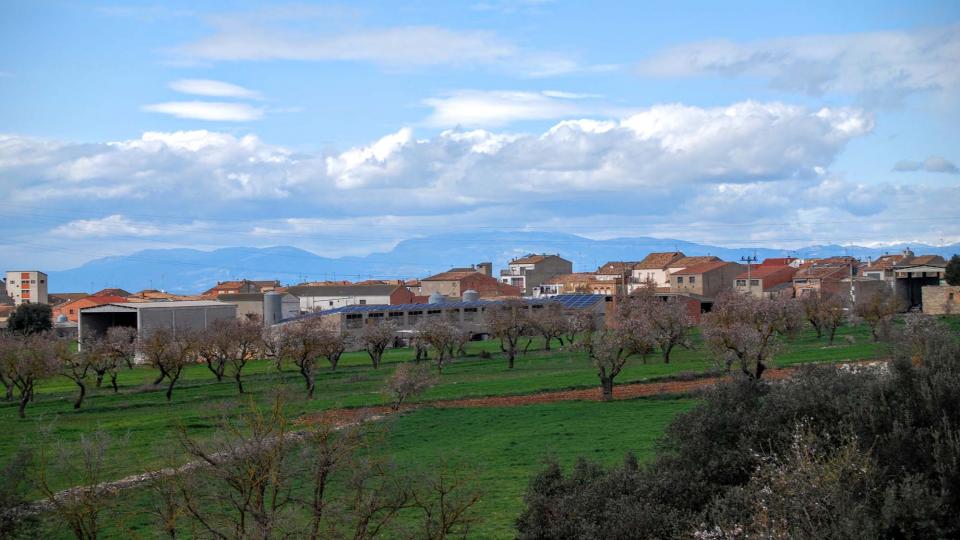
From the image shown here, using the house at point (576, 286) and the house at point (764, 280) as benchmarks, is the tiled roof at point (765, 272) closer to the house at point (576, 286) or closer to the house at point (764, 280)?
the house at point (764, 280)

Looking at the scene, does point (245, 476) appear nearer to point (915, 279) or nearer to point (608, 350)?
point (608, 350)

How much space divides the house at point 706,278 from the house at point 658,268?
18.1m

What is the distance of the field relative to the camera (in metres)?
28.8

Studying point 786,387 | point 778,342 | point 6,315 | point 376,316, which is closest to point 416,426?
point 778,342

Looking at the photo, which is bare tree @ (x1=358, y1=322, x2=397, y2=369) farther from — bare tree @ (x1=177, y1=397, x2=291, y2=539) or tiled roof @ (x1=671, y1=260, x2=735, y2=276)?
tiled roof @ (x1=671, y1=260, x2=735, y2=276)

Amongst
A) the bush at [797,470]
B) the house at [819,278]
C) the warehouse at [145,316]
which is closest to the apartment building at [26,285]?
the warehouse at [145,316]

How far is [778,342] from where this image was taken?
44531mm

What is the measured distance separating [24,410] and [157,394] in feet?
29.6

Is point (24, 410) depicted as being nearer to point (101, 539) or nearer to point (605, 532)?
point (101, 539)

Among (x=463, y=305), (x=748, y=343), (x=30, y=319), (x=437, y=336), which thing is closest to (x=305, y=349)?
(x=437, y=336)

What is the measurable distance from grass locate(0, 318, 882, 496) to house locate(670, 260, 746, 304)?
5007 cm

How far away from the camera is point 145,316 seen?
290 feet

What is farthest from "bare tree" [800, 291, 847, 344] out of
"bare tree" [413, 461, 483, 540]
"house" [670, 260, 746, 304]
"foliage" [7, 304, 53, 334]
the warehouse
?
"foliage" [7, 304, 53, 334]

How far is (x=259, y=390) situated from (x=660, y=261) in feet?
397
